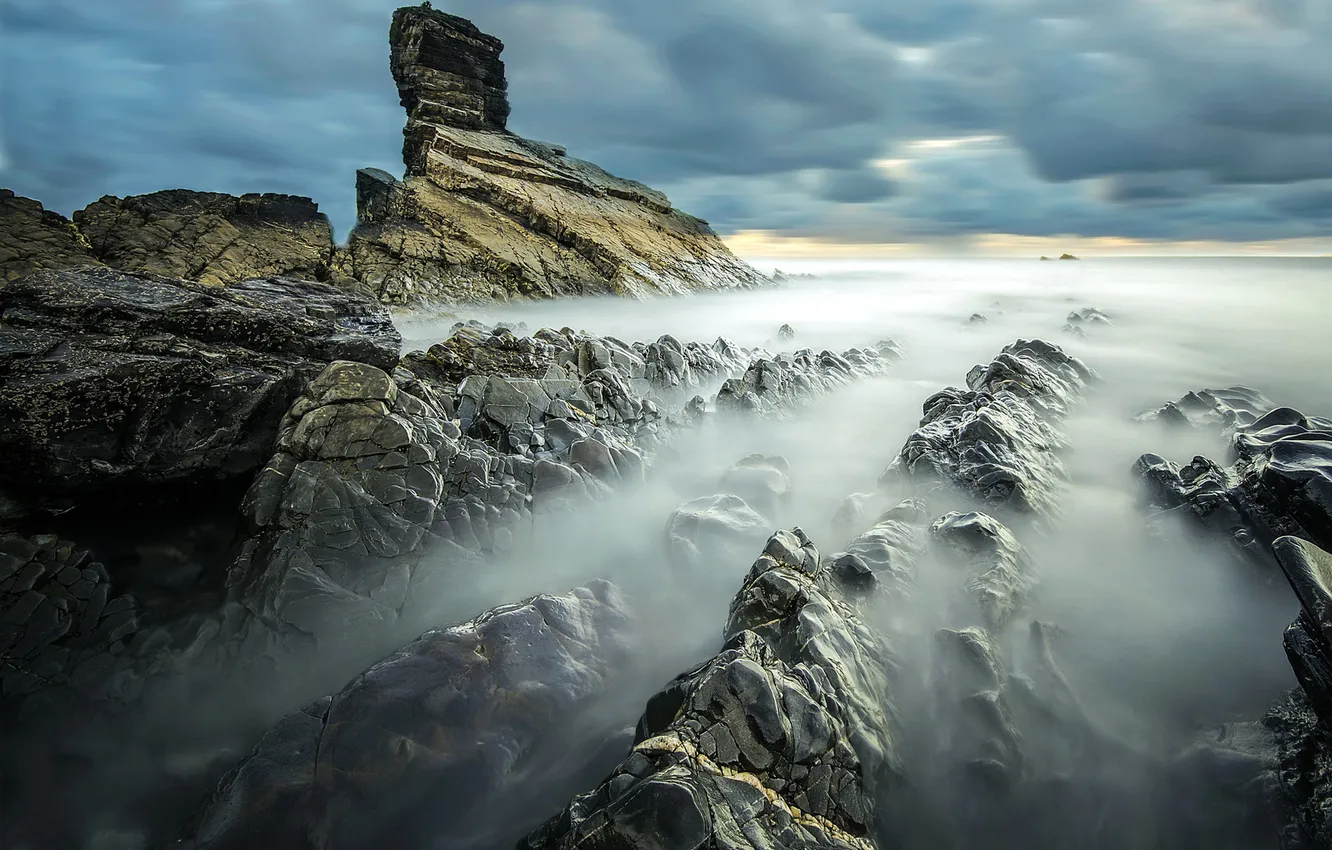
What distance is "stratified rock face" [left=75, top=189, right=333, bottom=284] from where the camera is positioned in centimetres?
2020

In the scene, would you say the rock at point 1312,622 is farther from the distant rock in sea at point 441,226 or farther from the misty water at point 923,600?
the distant rock in sea at point 441,226

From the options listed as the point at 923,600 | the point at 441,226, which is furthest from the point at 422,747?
the point at 441,226

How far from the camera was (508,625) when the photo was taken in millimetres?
5258

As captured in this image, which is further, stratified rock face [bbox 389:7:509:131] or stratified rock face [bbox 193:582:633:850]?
stratified rock face [bbox 389:7:509:131]

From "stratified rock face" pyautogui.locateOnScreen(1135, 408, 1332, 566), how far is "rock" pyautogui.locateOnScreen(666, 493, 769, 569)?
16.6ft

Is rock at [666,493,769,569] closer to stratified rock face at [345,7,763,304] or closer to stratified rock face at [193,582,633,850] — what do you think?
stratified rock face at [193,582,633,850]

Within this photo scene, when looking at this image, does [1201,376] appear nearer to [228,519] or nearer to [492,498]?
[492,498]

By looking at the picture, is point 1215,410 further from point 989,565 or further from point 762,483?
point 762,483

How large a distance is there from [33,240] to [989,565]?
25095 mm

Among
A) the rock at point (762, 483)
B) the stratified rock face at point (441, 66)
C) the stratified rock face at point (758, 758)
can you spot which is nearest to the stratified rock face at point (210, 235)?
the stratified rock face at point (441, 66)

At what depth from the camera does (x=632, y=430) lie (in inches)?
414

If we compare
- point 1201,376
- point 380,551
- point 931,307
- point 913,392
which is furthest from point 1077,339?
point 380,551

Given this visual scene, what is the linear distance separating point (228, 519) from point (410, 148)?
131 feet

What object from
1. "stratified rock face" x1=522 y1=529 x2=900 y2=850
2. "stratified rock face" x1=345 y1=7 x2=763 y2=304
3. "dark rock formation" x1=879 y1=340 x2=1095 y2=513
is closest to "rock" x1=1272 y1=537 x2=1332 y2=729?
"stratified rock face" x1=522 y1=529 x2=900 y2=850
